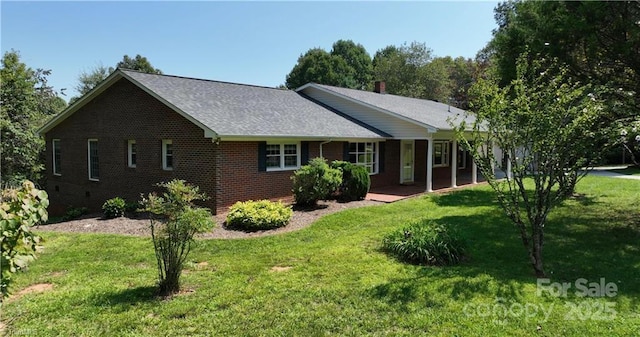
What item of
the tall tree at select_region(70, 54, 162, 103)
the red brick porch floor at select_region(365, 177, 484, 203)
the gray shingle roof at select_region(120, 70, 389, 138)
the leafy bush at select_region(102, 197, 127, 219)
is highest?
the tall tree at select_region(70, 54, 162, 103)

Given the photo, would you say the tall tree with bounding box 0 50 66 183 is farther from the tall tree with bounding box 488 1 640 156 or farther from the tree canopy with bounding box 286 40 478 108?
the tree canopy with bounding box 286 40 478 108

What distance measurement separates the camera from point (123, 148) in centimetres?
1495

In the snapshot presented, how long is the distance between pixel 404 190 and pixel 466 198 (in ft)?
9.07

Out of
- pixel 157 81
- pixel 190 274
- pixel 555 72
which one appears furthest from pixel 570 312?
pixel 157 81

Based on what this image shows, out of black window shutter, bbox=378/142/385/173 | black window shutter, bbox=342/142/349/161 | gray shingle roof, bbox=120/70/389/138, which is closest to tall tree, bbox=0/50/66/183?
gray shingle roof, bbox=120/70/389/138

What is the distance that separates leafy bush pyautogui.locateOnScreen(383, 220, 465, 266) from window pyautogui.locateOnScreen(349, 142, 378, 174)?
916 centimetres

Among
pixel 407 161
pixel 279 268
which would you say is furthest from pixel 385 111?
pixel 279 268

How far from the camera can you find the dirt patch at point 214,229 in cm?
991

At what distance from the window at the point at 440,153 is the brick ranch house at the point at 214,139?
111 cm

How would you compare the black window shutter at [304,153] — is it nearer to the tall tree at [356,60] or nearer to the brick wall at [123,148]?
the brick wall at [123,148]

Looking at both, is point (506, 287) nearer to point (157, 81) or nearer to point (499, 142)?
point (499, 142)

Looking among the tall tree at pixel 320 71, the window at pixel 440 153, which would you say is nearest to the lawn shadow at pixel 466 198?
the window at pixel 440 153

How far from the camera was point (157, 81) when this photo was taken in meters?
14.6

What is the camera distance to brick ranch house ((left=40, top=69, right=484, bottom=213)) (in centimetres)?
1235
